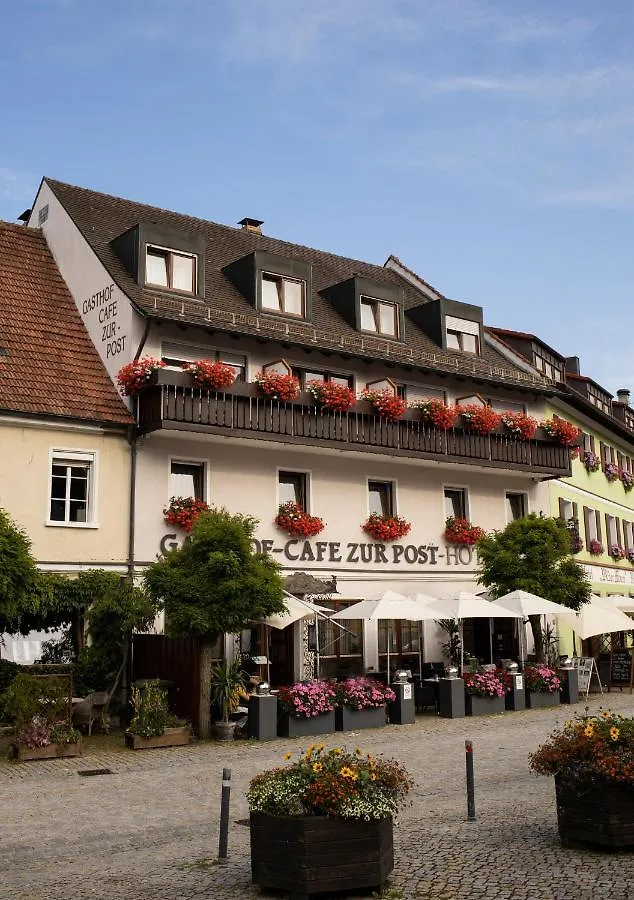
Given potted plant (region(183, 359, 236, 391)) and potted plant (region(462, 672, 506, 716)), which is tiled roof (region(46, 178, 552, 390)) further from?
potted plant (region(462, 672, 506, 716))

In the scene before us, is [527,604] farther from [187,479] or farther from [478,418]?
[187,479]

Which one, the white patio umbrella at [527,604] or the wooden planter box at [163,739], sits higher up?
the white patio umbrella at [527,604]

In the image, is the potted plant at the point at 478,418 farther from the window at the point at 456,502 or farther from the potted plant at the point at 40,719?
the potted plant at the point at 40,719

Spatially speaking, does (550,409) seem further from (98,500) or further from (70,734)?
(70,734)

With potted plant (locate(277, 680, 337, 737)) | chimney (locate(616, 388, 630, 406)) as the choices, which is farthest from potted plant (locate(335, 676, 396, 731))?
chimney (locate(616, 388, 630, 406))

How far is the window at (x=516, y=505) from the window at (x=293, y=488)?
774cm

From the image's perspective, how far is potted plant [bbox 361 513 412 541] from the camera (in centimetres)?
2619

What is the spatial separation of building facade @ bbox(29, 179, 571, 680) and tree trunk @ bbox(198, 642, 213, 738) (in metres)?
4.26

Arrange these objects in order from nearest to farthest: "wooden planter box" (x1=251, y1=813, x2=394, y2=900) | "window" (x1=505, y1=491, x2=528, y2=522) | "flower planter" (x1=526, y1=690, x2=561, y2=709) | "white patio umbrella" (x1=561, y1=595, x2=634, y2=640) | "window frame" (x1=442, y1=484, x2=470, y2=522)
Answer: "wooden planter box" (x1=251, y1=813, x2=394, y2=900) → "flower planter" (x1=526, y1=690, x2=561, y2=709) → "white patio umbrella" (x1=561, y1=595, x2=634, y2=640) → "window frame" (x1=442, y1=484, x2=470, y2=522) → "window" (x1=505, y1=491, x2=528, y2=522)

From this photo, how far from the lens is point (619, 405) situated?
4528cm

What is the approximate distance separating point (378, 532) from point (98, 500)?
7.83m

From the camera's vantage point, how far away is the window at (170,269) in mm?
24547

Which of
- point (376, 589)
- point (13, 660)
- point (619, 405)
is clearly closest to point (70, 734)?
point (13, 660)

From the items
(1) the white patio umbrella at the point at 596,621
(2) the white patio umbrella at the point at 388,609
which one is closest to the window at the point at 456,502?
(1) the white patio umbrella at the point at 596,621
